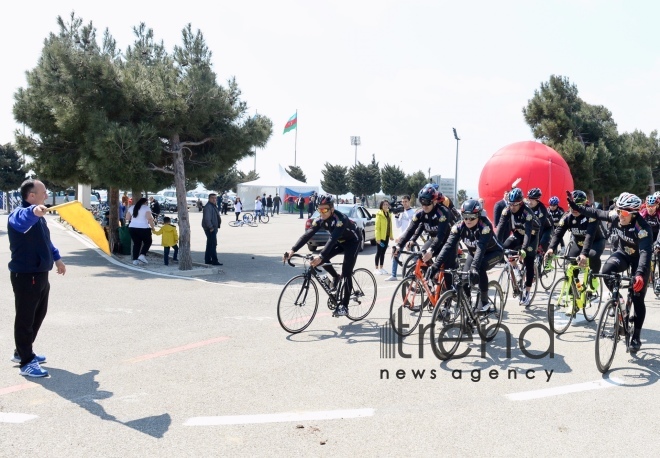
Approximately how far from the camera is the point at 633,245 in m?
6.82

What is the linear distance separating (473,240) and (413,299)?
1.09 metres

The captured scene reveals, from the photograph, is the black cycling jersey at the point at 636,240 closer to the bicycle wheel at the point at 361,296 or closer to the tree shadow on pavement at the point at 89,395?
the bicycle wheel at the point at 361,296

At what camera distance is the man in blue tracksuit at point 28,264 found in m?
5.92

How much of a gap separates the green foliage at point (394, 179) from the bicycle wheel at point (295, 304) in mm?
69243

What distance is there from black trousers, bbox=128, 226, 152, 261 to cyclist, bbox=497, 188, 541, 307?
916 cm

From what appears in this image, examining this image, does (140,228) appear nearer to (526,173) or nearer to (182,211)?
(182,211)

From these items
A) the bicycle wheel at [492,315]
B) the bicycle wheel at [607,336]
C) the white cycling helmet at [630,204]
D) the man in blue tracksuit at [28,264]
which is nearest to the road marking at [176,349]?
the man in blue tracksuit at [28,264]

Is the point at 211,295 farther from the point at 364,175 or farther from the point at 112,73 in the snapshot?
the point at 364,175

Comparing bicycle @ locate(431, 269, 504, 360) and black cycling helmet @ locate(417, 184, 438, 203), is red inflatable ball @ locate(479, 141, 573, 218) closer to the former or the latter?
black cycling helmet @ locate(417, 184, 438, 203)

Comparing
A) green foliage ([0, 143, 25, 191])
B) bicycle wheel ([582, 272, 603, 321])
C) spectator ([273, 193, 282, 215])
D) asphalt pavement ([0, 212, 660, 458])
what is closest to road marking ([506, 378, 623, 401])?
asphalt pavement ([0, 212, 660, 458])

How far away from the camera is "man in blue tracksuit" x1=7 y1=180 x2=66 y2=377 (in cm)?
592

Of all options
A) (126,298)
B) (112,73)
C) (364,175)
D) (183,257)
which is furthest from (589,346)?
(364,175)

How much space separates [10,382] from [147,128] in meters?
9.37

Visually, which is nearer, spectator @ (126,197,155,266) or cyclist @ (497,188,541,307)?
cyclist @ (497,188,541,307)
